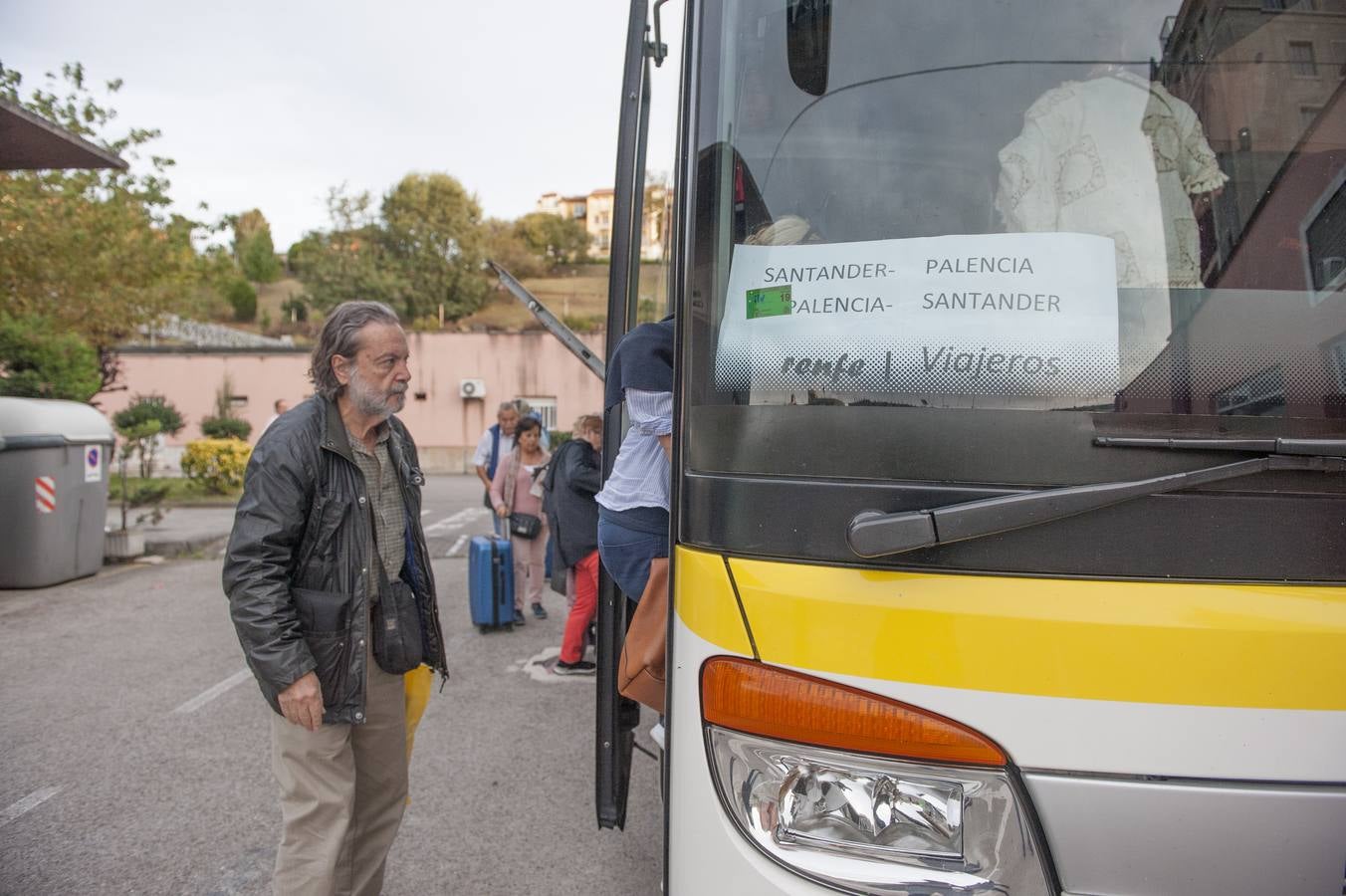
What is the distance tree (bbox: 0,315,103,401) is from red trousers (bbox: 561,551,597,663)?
8916 millimetres

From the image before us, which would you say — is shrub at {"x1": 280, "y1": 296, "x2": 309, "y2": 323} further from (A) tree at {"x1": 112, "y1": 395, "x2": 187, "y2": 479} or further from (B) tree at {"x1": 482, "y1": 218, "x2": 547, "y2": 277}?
(A) tree at {"x1": 112, "y1": 395, "x2": 187, "y2": 479}

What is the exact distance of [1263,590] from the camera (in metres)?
1.36

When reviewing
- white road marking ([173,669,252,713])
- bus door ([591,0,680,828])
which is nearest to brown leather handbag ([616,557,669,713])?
bus door ([591,0,680,828])

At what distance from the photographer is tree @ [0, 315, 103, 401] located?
1098cm

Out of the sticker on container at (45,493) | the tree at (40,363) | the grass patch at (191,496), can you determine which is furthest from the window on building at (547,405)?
the sticker on container at (45,493)

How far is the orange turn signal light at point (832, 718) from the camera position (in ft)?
4.58

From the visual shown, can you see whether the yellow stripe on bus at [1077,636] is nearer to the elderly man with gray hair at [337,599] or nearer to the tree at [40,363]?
the elderly man with gray hair at [337,599]

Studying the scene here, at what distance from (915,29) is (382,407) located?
1.72m

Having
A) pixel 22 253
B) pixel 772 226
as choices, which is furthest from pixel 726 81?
pixel 22 253

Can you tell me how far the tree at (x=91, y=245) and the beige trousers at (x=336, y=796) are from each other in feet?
44.5

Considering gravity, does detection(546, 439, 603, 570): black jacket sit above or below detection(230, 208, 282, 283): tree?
below

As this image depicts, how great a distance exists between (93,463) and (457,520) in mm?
6408

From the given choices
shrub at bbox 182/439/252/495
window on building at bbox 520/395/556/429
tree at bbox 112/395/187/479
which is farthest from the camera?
window on building at bbox 520/395/556/429

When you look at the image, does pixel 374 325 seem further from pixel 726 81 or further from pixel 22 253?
pixel 22 253
